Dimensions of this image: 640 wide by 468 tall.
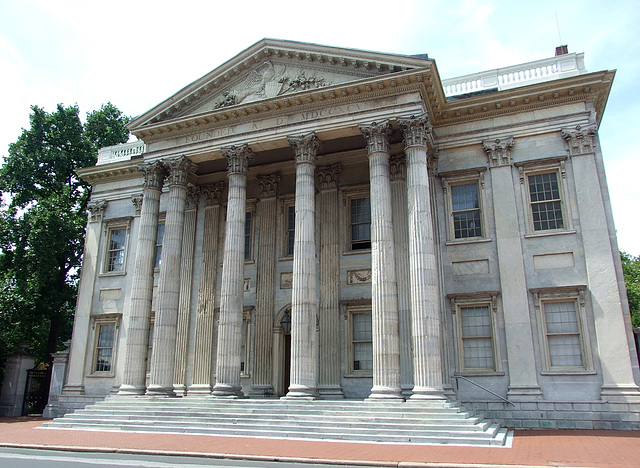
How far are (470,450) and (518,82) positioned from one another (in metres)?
15.4

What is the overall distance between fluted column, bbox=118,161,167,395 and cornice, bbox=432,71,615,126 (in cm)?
1285

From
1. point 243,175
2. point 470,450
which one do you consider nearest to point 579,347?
point 470,450

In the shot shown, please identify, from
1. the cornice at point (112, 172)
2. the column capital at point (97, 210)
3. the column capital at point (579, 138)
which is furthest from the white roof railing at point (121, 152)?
the column capital at point (579, 138)

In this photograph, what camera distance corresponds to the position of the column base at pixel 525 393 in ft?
61.0

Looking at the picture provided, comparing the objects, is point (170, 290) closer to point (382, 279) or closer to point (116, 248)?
point (116, 248)

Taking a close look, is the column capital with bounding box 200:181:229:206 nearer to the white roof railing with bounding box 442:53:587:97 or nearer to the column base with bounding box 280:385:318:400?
the column base with bounding box 280:385:318:400

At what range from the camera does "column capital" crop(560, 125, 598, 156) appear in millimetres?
20156

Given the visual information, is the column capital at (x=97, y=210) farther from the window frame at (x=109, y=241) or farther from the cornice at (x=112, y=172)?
the cornice at (x=112, y=172)

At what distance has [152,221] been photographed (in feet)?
77.1

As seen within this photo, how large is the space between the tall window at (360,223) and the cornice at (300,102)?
4817 mm

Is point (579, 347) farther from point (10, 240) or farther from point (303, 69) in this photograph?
point (10, 240)

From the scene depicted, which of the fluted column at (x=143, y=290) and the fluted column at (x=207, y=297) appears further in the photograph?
the fluted column at (x=207, y=297)

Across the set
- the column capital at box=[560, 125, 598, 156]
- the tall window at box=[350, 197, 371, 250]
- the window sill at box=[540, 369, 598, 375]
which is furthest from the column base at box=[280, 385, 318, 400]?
the column capital at box=[560, 125, 598, 156]

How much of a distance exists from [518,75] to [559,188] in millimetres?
5295
